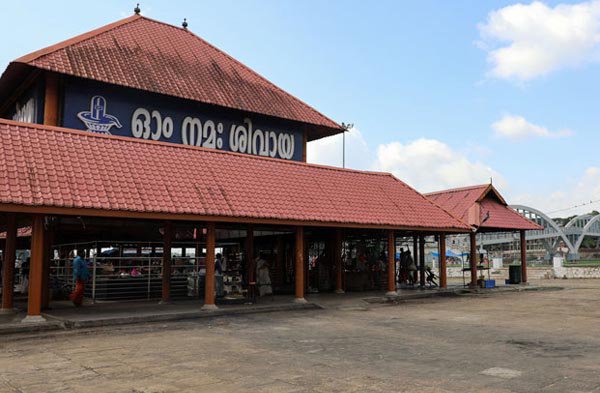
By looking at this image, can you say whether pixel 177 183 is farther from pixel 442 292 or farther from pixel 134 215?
pixel 442 292

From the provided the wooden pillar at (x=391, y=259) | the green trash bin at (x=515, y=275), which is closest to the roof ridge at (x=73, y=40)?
the wooden pillar at (x=391, y=259)

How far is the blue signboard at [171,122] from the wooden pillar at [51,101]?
0.28 metres

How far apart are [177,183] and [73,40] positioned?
7.52 metres

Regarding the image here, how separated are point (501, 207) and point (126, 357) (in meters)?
21.8

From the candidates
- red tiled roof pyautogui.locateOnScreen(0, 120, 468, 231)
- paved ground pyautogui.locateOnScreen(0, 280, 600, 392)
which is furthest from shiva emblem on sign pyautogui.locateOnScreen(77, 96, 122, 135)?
paved ground pyautogui.locateOnScreen(0, 280, 600, 392)

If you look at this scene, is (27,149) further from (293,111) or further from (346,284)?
(346,284)

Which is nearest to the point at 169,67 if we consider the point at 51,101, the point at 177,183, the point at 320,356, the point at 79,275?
the point at 51,101

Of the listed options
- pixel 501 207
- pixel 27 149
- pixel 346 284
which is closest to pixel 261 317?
pixel 27 149

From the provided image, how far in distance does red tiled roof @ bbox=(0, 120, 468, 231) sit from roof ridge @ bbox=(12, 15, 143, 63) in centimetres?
362

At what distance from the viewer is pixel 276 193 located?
16.8m

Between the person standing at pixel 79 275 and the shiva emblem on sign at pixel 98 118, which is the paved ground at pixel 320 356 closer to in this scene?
the person standing at pixel 79 275

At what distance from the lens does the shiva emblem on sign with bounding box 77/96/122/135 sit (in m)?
17.1

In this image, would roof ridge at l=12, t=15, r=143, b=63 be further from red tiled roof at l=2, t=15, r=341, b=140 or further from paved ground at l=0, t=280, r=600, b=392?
paved ground at l=0, t=280, r=600, b=392

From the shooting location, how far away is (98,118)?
17.3m
